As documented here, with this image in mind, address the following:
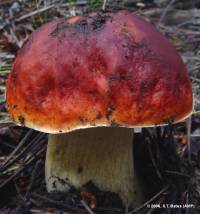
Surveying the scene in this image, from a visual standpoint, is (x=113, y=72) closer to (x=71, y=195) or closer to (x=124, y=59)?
(x=124, y=59)

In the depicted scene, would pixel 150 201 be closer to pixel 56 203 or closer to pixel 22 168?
pixel 56 203

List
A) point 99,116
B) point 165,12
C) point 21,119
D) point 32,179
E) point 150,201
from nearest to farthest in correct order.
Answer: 1. point 99,116
2. point 21,119
3. point 150,201
4. point 32,179
5. point 165,12

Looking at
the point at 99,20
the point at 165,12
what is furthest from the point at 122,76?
the point at 165,12

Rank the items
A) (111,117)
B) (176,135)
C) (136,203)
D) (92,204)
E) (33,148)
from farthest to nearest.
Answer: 1. (176,135)
2. (33,148)
3. (136,203)
4. (92,204)
5. (111,117)

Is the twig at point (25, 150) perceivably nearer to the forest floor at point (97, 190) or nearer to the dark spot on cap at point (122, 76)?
the forest floor at point (97, 190)

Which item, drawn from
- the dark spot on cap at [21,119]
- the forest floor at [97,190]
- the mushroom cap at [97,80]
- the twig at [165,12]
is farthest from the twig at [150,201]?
the twig at [165,12]

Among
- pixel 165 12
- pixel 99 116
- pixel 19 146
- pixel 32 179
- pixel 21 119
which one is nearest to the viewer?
pixel 99 116

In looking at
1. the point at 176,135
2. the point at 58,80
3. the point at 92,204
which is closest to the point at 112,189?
the point at 92,204
